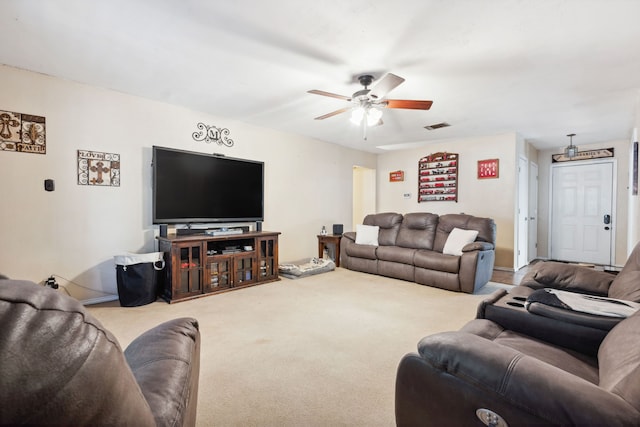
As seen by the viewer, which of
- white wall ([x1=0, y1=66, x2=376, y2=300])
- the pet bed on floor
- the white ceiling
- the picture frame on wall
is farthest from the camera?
the picture frame on wall

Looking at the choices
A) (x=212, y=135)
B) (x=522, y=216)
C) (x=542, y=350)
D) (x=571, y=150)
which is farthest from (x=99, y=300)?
(x=571, y=150)

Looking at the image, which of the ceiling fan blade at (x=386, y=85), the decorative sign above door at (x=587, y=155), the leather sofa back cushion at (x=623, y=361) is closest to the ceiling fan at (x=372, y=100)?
the ceiling fan blade at (x=386, y=85)

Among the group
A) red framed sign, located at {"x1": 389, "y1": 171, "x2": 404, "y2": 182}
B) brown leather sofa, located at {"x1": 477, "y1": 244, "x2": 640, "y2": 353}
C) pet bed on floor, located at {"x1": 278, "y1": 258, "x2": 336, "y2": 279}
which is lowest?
pet bed on floor, located at {"x1": 278, "y1": 258, "x2": 336, "y2": 279}

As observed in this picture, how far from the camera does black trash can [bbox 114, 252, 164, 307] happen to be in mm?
3186

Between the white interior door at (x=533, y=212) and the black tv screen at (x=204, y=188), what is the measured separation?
17.8 feet

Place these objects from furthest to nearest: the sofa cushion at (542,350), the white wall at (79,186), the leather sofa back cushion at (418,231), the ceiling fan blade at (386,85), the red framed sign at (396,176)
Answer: the red framed sign at (396,176) < the leather sofa back cushion at (418,231) < the white wall at (79,186) < the ceiling fan blade at (386,85) < the sofa cushion at (542,350)

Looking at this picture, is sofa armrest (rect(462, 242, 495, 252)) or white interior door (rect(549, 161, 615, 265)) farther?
white interior door (rect(549, 161, 615, 265))

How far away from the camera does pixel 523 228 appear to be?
5.72m

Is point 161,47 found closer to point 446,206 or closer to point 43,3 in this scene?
point 43,3

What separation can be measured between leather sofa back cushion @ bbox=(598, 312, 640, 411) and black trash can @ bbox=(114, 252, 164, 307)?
3624 mm

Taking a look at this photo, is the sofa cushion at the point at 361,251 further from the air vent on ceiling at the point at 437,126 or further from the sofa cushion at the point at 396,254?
the air vent on ceiling at the point at 437,126

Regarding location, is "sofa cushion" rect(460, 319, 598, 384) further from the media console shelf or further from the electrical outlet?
the electrical outlet

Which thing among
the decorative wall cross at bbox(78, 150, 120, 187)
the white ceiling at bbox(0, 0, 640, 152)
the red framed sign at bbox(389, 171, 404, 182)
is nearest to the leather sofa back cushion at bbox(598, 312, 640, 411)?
the white ceiling at bbox(0, 0, 640, 152)

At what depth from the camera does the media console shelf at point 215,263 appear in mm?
3416
